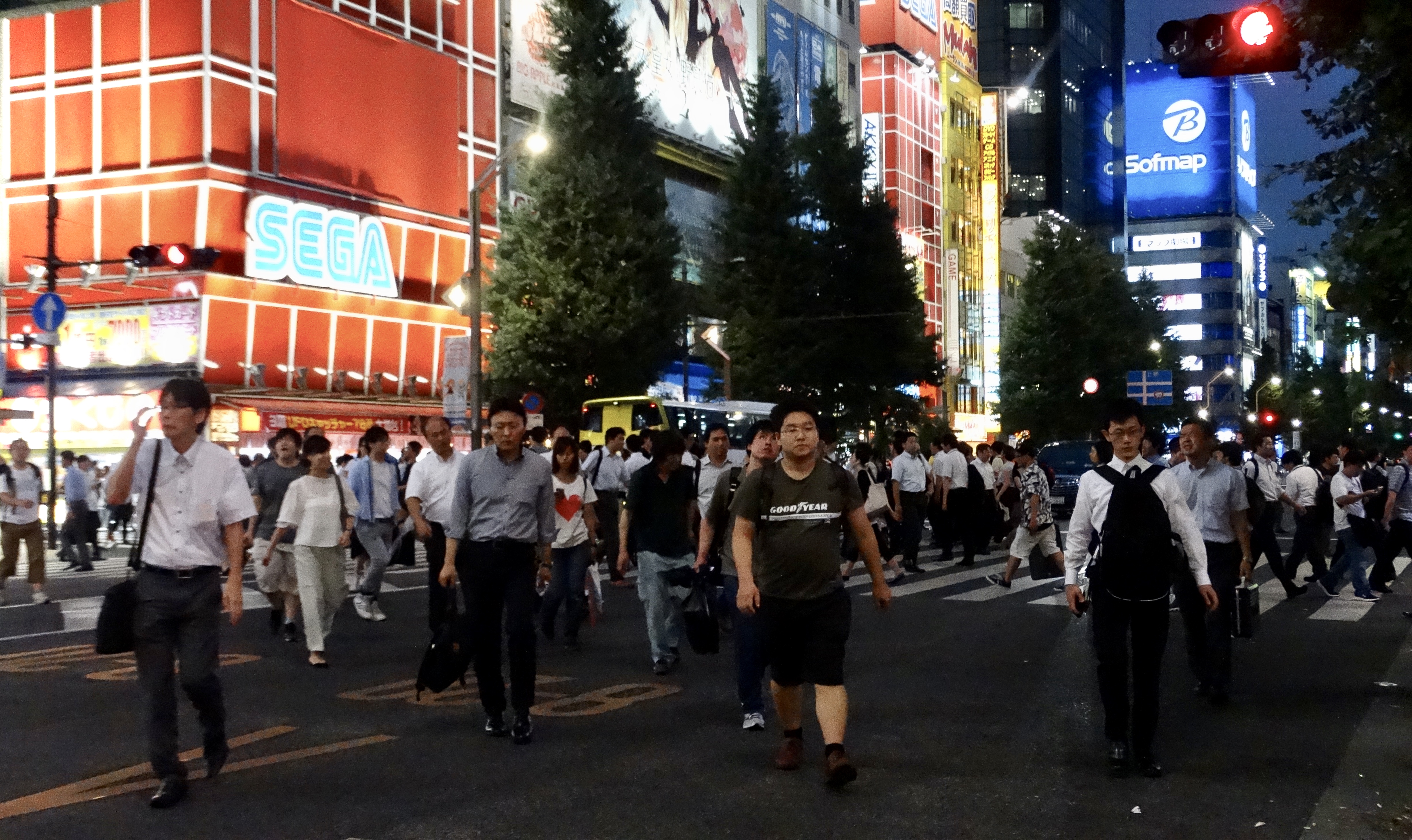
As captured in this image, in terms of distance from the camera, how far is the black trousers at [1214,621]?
8.91 meters

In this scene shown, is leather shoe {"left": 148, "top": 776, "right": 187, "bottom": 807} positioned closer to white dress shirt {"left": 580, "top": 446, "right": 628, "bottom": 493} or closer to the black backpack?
the black backpack

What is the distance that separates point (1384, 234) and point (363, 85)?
30.8 metres

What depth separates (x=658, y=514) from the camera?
10586 mm

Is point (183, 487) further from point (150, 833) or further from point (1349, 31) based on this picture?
point (1349, 31)

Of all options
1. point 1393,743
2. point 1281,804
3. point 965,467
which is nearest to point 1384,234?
point 1393,743

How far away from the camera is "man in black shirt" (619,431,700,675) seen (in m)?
10.4

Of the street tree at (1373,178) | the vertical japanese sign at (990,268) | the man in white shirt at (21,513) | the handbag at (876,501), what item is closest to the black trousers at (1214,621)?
the street tree at (1373,178)

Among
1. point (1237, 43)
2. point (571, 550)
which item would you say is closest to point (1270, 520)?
point (571, 550)

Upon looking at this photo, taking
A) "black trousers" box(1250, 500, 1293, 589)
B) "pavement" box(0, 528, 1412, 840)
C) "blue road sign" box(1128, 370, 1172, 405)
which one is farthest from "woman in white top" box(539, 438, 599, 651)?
"blue road sign" box(1128, 370, 1172, 405)

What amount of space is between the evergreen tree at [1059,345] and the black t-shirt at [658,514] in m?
50.0

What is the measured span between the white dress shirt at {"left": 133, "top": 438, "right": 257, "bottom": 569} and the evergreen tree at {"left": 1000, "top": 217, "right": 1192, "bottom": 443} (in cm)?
5444

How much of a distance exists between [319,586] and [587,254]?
24.0m

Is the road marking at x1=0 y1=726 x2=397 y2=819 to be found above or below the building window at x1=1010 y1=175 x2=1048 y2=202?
below

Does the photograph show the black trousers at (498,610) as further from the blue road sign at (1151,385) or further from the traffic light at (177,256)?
the blue road sign at (1151,385)
